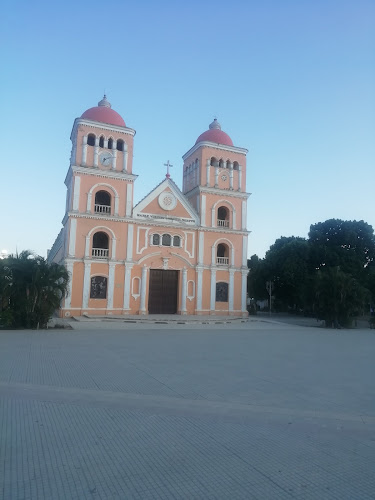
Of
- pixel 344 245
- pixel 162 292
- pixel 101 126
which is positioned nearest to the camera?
pixel 101 126

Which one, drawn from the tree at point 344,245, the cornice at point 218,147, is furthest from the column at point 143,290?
the tree at point 344,245

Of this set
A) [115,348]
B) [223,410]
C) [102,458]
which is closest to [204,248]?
[115,348]

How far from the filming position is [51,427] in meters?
5.32

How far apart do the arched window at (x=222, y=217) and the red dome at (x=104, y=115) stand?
11148 millimetres

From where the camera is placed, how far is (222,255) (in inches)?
1362

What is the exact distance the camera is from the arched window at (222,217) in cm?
3427

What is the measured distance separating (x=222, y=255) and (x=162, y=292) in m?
6.79

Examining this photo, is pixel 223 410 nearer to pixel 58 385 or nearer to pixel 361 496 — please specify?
pixel 361 496

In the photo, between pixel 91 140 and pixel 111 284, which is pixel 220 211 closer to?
pixel 111 284

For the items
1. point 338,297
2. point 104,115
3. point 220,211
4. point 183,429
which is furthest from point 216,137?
point 183,429

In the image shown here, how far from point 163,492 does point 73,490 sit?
0.86 meters

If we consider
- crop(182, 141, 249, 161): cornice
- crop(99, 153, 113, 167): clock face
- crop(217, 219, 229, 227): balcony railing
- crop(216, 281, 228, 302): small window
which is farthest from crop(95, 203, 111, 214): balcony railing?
crop(216, 281, 228, 302): small window

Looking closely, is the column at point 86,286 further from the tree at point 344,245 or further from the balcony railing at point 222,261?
the tree at point 344,245

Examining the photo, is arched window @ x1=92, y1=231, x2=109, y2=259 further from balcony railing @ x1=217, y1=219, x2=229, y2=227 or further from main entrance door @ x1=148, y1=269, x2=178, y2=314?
balcony railing @ x1=217, y1=219, x2=229, y2=227
